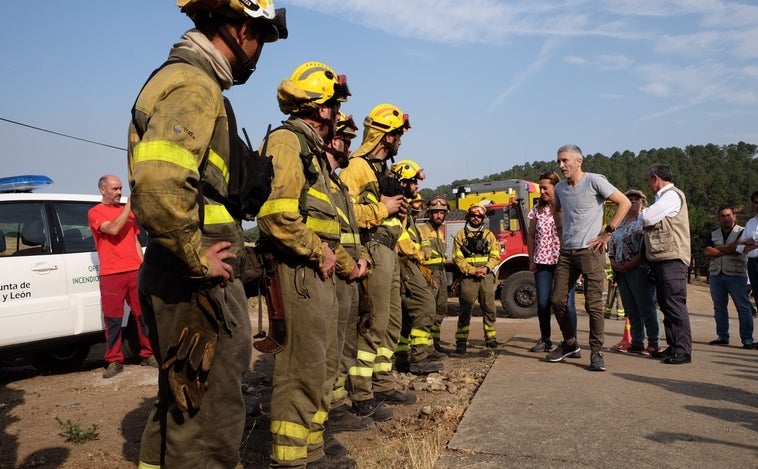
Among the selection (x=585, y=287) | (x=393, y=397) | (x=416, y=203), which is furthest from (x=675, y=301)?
(x=416, y=203)

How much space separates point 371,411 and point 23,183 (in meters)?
4.46

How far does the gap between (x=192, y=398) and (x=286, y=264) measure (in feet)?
3.92

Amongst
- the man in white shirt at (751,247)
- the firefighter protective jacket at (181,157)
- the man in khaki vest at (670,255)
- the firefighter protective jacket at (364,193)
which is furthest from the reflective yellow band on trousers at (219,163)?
the man in white shirt at (751,247)

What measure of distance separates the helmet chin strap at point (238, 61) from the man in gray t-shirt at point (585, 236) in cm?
411

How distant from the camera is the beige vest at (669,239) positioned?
605cm

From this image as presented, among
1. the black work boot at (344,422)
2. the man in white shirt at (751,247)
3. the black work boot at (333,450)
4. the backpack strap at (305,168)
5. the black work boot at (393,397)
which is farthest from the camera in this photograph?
the man in white shirt at (751,247)

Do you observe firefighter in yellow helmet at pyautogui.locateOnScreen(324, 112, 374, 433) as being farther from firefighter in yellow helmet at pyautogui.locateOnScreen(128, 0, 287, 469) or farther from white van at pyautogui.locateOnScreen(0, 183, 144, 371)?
white van at pyautogui.locateOnScreen(0, 183, 144, 371)

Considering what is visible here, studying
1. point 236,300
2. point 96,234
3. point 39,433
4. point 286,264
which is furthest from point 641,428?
point 96,234

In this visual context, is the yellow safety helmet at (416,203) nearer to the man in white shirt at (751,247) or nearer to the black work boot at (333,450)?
the man in white shirt at (751,247)

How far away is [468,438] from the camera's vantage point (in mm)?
3578

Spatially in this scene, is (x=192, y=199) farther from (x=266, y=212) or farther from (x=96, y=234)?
(x=96, y=234)

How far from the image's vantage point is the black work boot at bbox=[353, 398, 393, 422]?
4.64 m

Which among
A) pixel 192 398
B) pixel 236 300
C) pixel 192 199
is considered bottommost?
pixel 192 398

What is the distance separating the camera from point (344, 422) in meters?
4.32
